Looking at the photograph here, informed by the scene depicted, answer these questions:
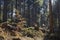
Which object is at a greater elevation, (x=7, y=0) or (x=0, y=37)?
(x=7, y=0)

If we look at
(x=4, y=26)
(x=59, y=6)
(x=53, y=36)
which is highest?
(x=59, y=6)

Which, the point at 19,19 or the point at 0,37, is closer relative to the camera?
the point at 0,37

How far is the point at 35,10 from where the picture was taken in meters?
47.4

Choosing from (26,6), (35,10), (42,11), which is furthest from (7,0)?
(42,11)

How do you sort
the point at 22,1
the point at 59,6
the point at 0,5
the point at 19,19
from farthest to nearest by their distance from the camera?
the point at 22,1, the point at 0,5, the point at 59,6, the point at 19,19

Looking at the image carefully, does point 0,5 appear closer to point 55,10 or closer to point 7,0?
point 7,0

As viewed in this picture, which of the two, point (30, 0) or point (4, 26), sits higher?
point (30, 0)

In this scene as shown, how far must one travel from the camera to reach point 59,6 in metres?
25.5

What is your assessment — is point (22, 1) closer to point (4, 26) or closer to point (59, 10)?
point (59, 10)

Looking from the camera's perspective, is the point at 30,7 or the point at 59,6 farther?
the point at 30,7

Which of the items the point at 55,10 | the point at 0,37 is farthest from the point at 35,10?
the point at 0,37

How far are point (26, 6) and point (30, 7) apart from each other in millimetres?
2525

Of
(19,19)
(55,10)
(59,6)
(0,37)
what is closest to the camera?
(0,37)

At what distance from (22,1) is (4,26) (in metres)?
26.0
